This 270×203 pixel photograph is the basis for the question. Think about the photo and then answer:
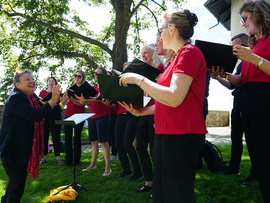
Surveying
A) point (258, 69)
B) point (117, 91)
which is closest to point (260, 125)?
point (258, 69)

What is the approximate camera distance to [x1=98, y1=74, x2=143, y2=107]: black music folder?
7.02 feet

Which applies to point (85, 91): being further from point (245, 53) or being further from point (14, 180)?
point (245, 53)

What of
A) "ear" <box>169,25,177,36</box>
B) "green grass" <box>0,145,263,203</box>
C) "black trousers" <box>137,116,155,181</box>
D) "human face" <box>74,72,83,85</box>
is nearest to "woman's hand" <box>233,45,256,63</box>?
"ear" <box>169,25,177,36</box>

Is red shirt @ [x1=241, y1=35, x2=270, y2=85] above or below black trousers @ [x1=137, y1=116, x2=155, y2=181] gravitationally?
above

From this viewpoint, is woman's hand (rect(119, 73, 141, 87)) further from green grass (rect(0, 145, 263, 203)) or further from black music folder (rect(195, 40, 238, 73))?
green grass (rect(0, 145, 263, 203))

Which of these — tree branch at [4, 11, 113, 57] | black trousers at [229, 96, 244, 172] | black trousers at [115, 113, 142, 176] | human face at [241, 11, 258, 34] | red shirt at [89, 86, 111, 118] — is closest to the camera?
human face at [241, 11, 258, 34]

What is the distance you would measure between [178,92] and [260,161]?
1263mm

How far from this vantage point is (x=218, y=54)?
7.55ft

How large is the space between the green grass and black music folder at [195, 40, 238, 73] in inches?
77.4

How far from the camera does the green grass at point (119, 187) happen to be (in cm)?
336

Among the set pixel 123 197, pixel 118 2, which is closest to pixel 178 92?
pixel 123 197

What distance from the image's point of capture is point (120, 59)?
35.4 feet

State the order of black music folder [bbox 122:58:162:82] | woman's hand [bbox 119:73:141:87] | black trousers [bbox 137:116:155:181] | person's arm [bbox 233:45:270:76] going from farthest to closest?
black trousers [bbox 137:116:155:181]
black music folder [bbox 122:58:162:82]
person's arm [bbox 233:45:270:76]
woman's hand [bbox 119:73:141:87]

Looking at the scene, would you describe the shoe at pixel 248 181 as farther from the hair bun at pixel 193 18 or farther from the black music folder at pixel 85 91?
the black music folder at pixel 85 91
